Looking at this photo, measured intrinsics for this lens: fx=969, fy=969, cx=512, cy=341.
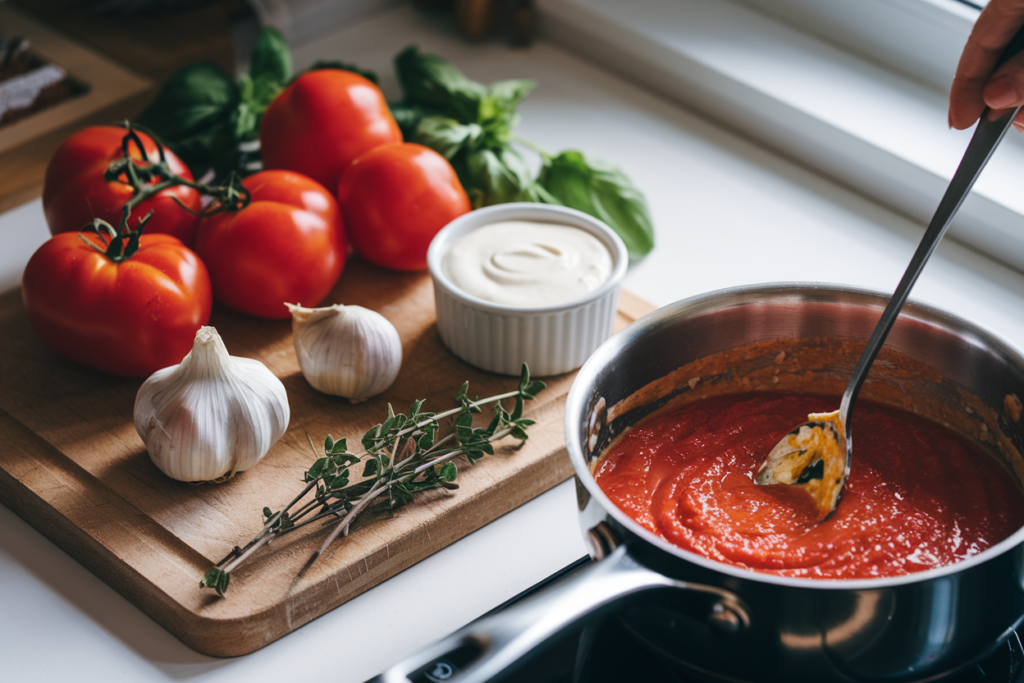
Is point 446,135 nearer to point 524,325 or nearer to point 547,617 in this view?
point 524,325

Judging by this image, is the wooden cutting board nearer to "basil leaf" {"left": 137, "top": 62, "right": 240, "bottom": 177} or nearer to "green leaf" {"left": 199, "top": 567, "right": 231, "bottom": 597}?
"green leaf" {"left": 199, "top": 567, "right": 231, "bottom": 597}

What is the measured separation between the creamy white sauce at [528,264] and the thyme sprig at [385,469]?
119mm

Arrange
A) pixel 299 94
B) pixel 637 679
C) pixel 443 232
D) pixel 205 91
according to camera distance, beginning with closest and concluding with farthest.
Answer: pixel 637 679
pixel 443 232
pixel 299 94
pixel 205 91

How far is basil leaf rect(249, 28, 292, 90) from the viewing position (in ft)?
4.50

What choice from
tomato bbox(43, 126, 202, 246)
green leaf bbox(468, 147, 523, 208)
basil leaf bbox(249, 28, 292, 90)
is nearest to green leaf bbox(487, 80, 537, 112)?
green leaf bbox(468, 147, 523, 208)

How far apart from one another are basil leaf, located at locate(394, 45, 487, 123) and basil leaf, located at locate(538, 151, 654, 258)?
0.58 feet

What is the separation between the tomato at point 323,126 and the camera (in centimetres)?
121

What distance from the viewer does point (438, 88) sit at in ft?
4.50

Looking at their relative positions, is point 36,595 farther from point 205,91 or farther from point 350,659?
point 205,91

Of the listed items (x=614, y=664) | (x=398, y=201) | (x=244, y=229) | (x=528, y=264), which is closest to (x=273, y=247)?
(x=244, y=229)

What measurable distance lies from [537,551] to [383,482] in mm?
158

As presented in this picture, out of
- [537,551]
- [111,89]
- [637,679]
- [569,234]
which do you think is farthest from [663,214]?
[111,89]

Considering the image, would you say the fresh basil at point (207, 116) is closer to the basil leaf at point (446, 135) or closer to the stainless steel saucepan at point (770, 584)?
the basil leaf at point (446, 135)

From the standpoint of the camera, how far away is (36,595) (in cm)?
86
